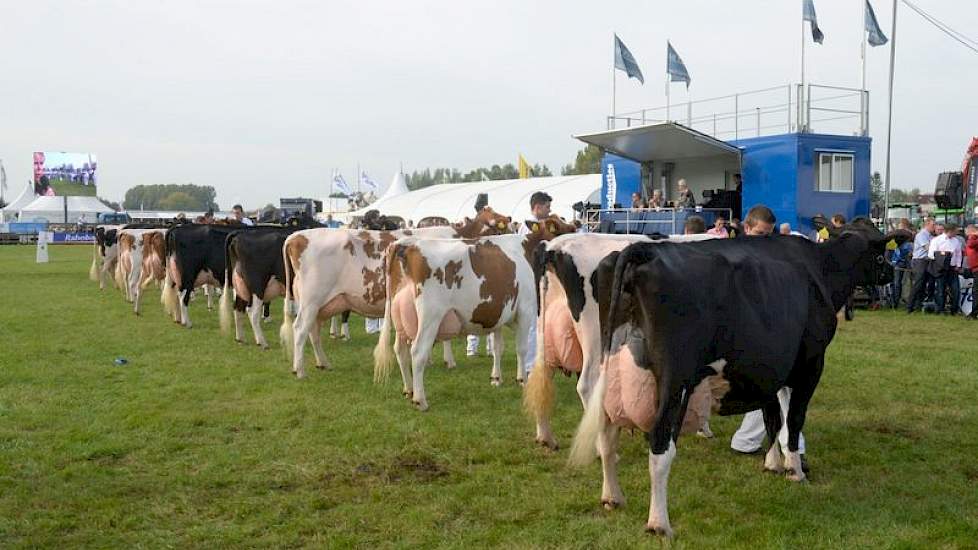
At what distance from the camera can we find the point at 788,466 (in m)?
5.84

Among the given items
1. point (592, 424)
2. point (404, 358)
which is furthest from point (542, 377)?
point (404, 358)

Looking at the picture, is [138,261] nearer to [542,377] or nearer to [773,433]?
[542,377]

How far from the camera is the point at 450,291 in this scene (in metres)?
8.26

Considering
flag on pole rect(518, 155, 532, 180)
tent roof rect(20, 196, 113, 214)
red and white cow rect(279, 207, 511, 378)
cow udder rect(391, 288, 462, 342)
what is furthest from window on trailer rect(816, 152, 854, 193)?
tent roof rect(20, 196, 113, 214)

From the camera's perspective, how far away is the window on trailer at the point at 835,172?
18.6 metres

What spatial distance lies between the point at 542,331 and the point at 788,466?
211 cm

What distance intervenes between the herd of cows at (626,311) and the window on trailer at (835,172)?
11665 millimetres

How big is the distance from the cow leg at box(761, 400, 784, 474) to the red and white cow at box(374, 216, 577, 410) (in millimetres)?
3017

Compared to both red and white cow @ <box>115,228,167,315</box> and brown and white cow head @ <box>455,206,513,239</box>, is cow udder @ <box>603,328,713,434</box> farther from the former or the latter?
red and white cow @ <box>115,228,167,315</box>

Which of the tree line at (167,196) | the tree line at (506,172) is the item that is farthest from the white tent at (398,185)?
the tree line at (167,196)

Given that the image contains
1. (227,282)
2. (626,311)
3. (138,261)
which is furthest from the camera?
(138,261)

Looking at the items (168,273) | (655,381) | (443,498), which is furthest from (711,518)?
(168,273)

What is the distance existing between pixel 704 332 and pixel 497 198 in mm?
43022

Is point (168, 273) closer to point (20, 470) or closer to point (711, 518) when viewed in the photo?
point (20, 470)
